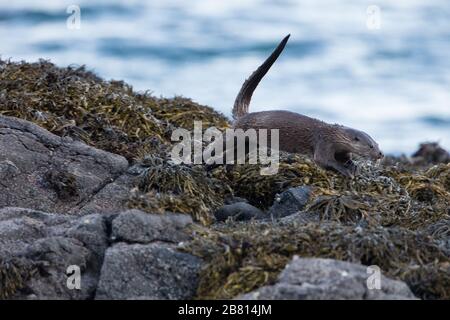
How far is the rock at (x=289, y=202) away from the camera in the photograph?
6457 mm

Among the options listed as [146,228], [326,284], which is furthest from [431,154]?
[326,284]

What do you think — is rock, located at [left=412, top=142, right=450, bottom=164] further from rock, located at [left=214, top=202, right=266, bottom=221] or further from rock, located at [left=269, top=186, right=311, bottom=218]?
rock, located at [left=214, top=202, right=266, bottom=221]

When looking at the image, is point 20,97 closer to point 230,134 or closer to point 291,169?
point 230,134

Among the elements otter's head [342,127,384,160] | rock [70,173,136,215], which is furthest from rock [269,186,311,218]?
rock [70,173,136,215]

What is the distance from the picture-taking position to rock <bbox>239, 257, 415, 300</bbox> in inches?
184

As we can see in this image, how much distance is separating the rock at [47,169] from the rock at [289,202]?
41.9 inches

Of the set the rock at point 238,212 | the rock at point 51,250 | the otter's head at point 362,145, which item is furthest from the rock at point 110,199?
the otter's head at point 362,145

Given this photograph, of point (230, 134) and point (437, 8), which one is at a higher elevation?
point (437, 8)

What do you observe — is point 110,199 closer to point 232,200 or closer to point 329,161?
point 232,200

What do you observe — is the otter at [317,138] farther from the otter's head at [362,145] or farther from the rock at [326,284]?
the rock at [326,284]

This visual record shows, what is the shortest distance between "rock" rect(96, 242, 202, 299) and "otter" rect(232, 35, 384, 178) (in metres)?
2.00

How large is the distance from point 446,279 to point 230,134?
250 centimetres

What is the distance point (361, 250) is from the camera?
5367 millimetres
